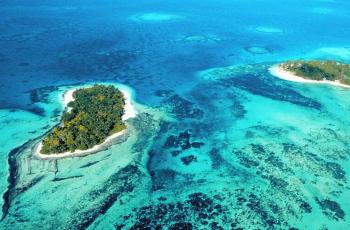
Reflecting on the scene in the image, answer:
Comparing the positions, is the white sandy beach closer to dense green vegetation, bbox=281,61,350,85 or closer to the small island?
dense green vegetation, bbox=281,61,350,85

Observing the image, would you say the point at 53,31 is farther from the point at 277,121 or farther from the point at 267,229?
the point at 267,229

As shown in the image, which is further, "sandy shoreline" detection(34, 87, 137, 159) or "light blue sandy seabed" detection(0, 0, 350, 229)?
"sandy shoreline" detection(34, 87, 137, 159)

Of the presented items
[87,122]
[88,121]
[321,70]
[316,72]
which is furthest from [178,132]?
[321,70]

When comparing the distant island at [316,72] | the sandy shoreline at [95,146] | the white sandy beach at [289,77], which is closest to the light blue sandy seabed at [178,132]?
the sandy shoreline at [95,146]

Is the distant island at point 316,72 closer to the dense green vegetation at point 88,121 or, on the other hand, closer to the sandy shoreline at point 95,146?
the sandy shoreline at point 95,146

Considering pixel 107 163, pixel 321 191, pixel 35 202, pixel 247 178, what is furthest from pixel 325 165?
pixel 35 202

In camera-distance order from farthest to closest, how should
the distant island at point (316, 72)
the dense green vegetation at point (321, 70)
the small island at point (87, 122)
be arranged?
1. the dense green vegetation at point (321, 70)
2. the distant island at point (316, 72)
3. the small island at point (87, 122)

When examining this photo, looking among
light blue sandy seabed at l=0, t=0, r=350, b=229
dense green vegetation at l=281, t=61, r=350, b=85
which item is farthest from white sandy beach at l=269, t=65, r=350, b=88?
light blue sandy seabed at l=0, t=0, r=350, b=229

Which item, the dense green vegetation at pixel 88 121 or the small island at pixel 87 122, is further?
the dense green vegetation at pixel 88 121
